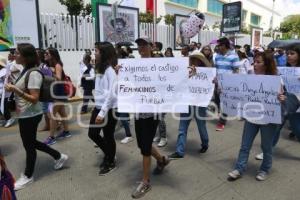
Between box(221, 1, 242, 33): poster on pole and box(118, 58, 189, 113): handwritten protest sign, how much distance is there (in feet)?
41.1

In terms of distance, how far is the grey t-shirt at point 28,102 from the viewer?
12.7 ft

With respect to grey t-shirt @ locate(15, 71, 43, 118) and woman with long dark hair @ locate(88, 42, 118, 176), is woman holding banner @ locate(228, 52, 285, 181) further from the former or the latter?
grey t-shirt @ locate(15, 71, 43, 118)

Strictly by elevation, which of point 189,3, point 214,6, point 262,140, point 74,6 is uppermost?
point 214,6

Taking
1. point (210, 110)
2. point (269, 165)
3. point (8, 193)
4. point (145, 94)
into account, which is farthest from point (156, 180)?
point (210, 110)

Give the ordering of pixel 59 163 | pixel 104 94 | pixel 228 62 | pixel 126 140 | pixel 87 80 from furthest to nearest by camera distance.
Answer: pixel 87 80, pixel 228 62, pixel 126 140, pixel 59 163, pixel 104 94

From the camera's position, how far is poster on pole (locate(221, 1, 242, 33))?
15.5 metres

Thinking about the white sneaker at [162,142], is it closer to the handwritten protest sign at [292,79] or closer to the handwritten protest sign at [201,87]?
the handwritten protest sign at [201,87]

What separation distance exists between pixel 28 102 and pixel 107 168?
4.48ft

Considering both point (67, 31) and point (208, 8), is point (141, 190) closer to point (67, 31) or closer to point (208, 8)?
point (67, 31)

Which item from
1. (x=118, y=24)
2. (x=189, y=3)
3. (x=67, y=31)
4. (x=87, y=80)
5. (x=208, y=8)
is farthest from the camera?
(x=208, y=8)

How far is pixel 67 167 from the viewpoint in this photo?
4.68 metres

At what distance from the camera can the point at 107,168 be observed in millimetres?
4473

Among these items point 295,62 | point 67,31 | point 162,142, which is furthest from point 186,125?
point 67,31

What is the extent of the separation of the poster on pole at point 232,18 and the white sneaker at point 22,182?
1327cm
